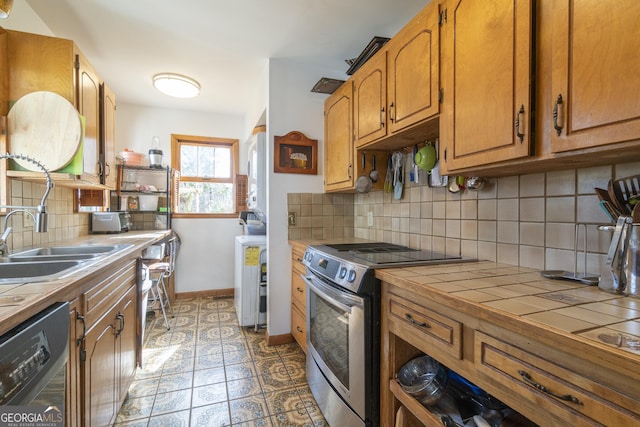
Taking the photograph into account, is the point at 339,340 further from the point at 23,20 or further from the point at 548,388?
the point at 23,20

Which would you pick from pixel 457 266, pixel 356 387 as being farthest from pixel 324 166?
pixel 356 387

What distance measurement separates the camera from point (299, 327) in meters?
2.26

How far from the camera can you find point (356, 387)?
127cm

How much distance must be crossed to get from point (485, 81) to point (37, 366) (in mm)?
1625

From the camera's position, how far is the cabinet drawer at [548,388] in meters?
0.54

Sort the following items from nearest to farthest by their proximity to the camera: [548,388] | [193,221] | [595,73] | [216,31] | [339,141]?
1. [548,388]
2. [595,73]
3. [216,31]
4. [339,141]
5. [193,221]

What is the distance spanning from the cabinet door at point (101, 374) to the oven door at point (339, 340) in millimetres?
1018

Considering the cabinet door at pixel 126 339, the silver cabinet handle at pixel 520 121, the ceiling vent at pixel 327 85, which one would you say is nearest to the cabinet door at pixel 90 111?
the cabinet door at pixel 126 339

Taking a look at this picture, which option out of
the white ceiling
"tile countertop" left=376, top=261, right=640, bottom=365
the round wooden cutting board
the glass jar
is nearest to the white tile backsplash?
"tile countertop" left=376, top=261, right=640, bottom=365

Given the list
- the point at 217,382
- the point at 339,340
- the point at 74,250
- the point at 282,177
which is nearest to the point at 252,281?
the point at 217,382

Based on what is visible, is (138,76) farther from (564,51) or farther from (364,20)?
(564,51)

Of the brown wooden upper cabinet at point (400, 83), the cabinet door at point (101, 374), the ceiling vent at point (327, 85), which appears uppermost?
the ceiling vent at point (327, 85)

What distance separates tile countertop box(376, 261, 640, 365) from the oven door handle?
0.53 feet

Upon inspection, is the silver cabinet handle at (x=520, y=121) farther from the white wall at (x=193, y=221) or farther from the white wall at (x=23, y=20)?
the white wall at (x=193, y=221)
